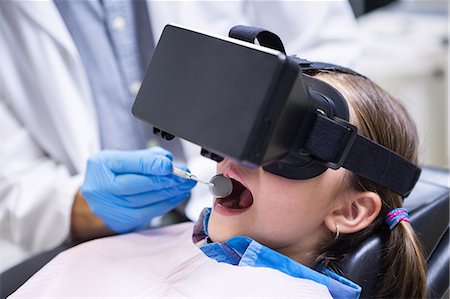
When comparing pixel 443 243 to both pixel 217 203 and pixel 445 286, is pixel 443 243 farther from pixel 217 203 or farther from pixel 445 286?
pixel 217 203

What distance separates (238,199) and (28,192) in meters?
0.54

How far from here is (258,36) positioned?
643 mm

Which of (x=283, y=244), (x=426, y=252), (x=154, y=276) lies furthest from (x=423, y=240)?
(x=154, y=276)

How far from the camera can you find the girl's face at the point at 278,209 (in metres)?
0.78

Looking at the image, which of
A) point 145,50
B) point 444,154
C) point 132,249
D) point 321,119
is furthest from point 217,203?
point 444,154

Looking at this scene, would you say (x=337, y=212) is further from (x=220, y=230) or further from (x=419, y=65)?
(x=419, y=65)

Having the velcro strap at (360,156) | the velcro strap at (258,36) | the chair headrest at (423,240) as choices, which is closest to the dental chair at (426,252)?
the chair headrest at (423,240)

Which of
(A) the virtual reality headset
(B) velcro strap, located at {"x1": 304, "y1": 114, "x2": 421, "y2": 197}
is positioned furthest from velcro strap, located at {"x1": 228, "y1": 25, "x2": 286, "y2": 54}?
(B) velcro strap, located at {"x1": 304, "y1": 114, "x2": 421, "y2": 197}

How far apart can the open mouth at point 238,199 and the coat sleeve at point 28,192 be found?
1.42 feet

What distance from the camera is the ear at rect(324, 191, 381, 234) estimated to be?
2.72 ft

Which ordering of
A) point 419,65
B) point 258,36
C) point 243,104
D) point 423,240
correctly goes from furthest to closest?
point 419,65, point 423,240, point 258,36, point 243,104

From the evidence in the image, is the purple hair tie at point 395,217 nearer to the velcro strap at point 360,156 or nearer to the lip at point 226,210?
the velcro strap at point 360,156

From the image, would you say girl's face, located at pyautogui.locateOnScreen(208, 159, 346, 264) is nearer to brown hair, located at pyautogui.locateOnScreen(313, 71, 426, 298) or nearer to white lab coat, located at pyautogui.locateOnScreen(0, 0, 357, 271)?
brown hair, located at pyautogui.locateOnScreen(313, 71, 426, 298)

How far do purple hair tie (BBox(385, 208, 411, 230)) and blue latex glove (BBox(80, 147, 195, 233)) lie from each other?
340 mm
